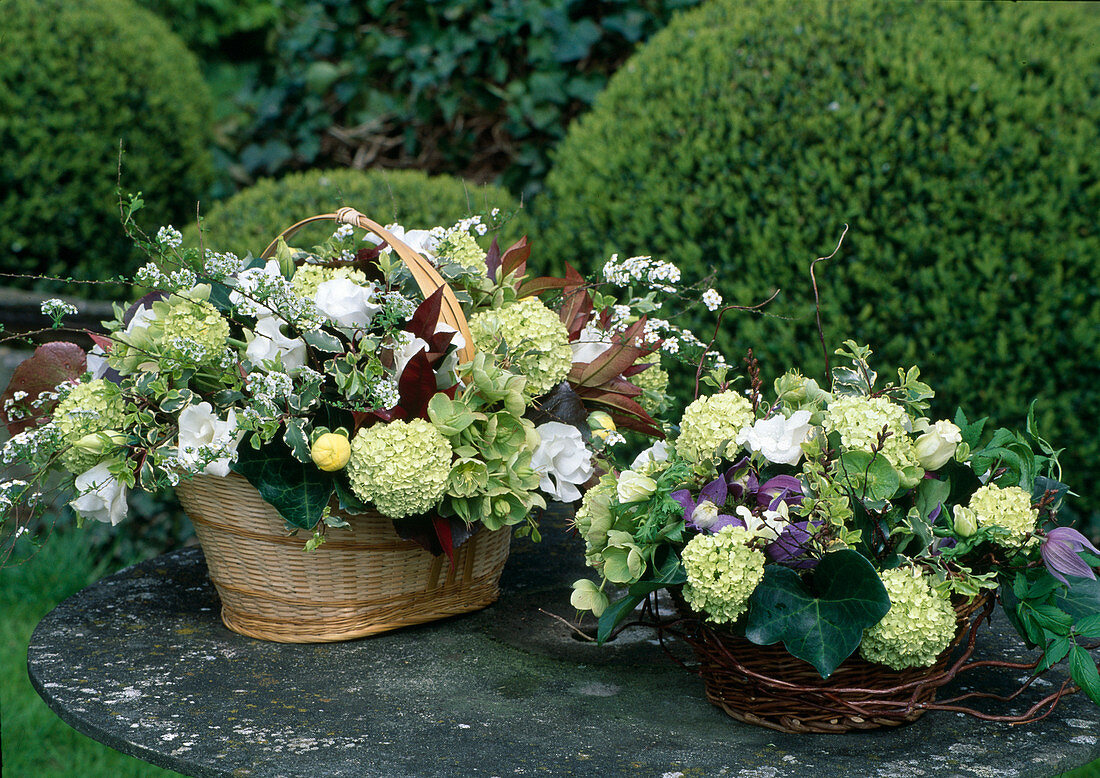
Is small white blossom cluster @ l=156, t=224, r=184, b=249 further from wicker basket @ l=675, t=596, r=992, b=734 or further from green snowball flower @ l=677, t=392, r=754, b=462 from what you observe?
wicker basket @ l=675, t=596, r=992, b=734

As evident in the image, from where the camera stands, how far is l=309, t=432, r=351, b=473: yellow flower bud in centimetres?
126

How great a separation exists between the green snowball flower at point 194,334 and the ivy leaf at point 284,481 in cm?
14


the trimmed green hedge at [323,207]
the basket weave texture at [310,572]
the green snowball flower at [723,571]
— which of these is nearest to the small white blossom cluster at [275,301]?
the basket weave texture at [310,572]

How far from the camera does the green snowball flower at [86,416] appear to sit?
131cm

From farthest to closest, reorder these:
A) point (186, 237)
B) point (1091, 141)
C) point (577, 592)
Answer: point (186, 237)
point (1091, 141)
point (577, 592)

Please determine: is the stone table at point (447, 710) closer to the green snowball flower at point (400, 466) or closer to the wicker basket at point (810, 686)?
the wicker basket at point (810, 686)

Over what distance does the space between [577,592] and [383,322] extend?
446 millimetres

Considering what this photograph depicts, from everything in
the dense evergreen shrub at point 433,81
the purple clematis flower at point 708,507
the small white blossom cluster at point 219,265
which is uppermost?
the dense evergreen shrub at point 433,81

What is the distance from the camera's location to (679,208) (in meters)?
2.71

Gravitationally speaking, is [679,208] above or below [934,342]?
above

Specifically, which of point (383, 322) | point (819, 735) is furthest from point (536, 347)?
point (819, 735)

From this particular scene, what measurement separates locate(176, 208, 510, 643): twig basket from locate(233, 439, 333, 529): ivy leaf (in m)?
0.08

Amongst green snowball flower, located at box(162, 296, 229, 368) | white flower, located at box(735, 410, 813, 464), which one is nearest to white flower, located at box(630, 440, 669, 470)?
white flower, located at box(735, 410, 813, 464)

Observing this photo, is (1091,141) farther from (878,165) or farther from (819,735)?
(819,735)
